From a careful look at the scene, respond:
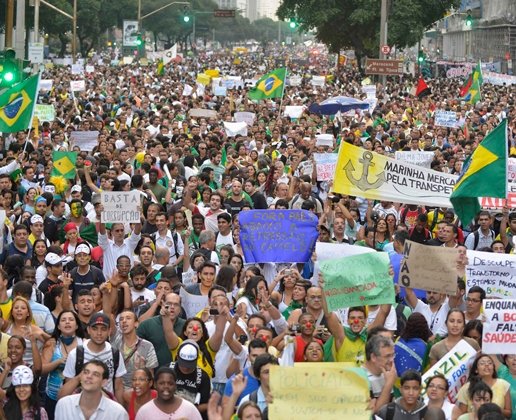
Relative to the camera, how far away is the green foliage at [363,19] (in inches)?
2493

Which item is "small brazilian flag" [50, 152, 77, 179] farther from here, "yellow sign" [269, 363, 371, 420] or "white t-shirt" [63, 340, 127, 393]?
"yellow sign" [269, 363, 371, 420]

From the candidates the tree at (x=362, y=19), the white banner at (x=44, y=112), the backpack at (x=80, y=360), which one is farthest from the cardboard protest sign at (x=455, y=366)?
the tree at (x=362, y=19)

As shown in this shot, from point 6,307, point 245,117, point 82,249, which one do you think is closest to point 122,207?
point 82,249

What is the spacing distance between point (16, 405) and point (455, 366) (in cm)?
275

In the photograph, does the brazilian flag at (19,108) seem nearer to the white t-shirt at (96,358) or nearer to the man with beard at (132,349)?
the man with beard at (132,349)

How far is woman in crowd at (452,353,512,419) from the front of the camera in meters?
8.50

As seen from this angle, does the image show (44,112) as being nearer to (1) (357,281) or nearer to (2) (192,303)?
(2) (192,303)

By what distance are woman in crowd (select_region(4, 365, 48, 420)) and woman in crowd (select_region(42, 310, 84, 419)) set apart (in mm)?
602

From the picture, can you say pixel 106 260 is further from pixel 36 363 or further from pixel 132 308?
pixel 36 363

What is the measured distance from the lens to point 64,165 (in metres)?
17.9

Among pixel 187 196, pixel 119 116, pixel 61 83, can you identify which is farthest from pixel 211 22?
pixel 187 196

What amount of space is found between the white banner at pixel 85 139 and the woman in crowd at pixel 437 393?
13607 mm

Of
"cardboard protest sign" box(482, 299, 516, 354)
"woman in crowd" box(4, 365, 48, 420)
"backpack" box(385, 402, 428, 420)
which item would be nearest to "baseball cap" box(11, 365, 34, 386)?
"woman in crowd" box(4, 365, 48, 420)

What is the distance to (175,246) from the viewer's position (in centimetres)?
1356
